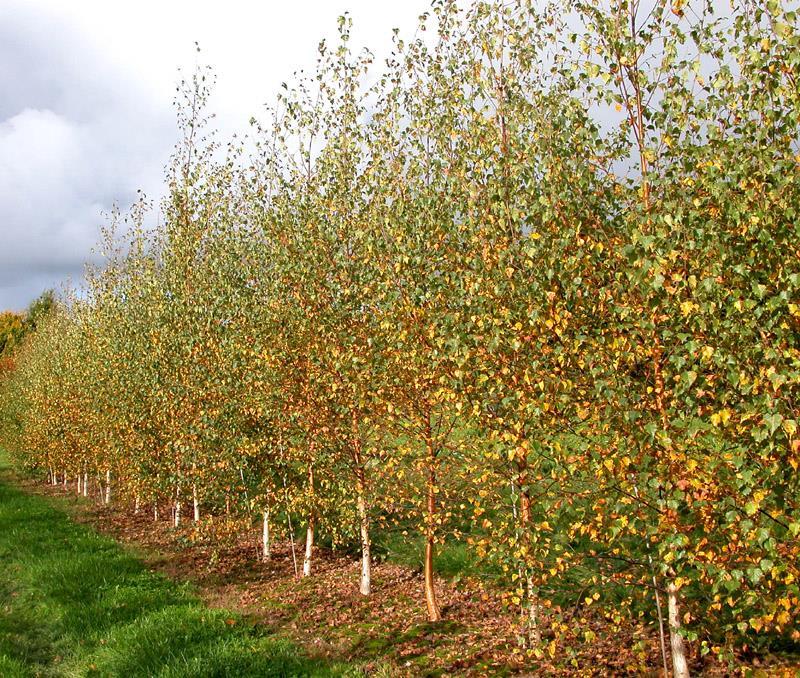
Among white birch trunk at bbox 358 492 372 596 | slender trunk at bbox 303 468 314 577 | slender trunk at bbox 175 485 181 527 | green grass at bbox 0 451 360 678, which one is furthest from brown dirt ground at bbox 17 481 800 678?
slender trunk at bbox 175 485 181 527

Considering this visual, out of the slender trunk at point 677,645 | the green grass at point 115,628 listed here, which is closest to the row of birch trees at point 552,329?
the slender trunk at point 677,645

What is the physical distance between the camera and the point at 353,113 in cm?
1171

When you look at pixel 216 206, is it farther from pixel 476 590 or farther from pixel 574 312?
pixel 574 312

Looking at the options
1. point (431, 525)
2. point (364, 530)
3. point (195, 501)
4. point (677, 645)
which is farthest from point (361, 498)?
point (195, 501)

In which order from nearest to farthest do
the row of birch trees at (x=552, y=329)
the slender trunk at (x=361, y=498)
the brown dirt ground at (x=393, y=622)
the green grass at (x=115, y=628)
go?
the row of birch trees at (x=552, y=329), the brown dirt ground at (x=393, y=622), the green grass at (x=115, y=628), the slender trunk at (x=361, y=498)

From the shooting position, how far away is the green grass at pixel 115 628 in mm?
8906

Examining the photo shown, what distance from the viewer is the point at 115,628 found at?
10.3 m

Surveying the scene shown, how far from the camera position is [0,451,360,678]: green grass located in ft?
29.2

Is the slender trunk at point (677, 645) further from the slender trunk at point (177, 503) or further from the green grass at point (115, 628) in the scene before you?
the slender trunk at point (177, 503)

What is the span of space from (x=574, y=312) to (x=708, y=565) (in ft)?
7.94

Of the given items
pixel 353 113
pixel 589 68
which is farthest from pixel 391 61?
pixel 589 68

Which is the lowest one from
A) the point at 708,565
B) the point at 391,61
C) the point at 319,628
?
the point at 319,628

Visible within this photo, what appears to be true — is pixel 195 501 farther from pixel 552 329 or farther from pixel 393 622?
pixel 552 329

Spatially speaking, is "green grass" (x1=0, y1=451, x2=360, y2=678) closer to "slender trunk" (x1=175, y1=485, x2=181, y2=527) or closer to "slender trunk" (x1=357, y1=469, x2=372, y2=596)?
"slender trunk" (x1=175, y1=485, x2=181, y2=527)
